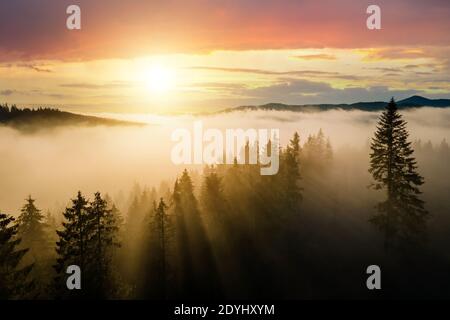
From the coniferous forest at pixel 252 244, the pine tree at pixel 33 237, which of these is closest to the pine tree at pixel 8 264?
A: the coniferous forest at pixel 252 244

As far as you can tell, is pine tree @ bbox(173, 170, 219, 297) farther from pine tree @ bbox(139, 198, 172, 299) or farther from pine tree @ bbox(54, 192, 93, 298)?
pine tree @ bbox(54, 192, 93, 298)

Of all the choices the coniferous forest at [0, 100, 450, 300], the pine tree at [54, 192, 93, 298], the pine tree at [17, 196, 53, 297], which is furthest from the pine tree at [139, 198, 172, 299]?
the pine tree at [54, 192, 93, 298]

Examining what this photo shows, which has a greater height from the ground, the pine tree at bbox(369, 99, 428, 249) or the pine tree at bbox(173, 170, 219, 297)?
the pine tree at bbox(369, 99, 428, 249)

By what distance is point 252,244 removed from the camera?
52250 mm

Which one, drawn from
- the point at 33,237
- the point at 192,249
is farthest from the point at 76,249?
the point at 192,249

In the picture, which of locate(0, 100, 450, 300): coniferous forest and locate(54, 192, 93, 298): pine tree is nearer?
locate(54, 192, 93, 298): pine tree

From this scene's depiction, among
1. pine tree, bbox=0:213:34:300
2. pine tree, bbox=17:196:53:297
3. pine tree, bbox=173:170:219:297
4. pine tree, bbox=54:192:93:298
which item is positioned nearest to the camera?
pine tree, bbox=0:213:34:300

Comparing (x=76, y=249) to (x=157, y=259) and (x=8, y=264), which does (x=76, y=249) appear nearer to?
(x=8, y=264)

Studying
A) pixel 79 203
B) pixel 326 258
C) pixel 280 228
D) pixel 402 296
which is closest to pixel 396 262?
pixel 402 296

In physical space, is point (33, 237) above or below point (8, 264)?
below

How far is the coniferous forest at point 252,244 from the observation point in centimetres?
3750

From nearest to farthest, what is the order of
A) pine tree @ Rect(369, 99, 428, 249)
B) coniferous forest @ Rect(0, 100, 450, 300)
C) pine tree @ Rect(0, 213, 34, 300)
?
1. pine tree @ Rect(0, 213, 34, 300)
2. coniferous forest @ Rect(0, 100, 450, 300)
3. pine tree @ Rect(369, 99, 428, 249)

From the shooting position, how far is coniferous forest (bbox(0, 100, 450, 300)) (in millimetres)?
37500

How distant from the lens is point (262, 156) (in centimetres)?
5891
